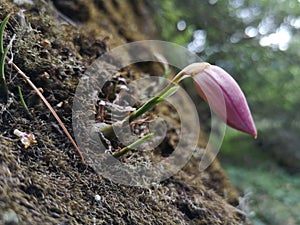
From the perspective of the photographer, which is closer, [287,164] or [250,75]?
[250,75]

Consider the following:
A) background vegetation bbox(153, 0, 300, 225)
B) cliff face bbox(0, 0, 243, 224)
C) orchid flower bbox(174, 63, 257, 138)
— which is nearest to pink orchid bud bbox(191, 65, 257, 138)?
orchid flower bbox(174, 63, 257, 138)

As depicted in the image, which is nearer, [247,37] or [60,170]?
[60,170]

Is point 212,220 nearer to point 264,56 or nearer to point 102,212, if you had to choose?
point 102,212

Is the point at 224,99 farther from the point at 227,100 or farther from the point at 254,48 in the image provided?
the point at 254,48

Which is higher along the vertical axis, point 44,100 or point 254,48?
point 44,100

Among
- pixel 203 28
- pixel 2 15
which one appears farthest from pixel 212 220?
pixel 203 28

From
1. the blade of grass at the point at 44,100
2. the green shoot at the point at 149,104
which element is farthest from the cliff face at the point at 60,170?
the green shoot at the point at 149,104

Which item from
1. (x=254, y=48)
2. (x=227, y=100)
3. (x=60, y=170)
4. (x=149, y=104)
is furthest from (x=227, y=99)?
(x=254, y=48)

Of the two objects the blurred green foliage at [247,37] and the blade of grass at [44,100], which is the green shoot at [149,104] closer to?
the blade of grass at [44,100]
